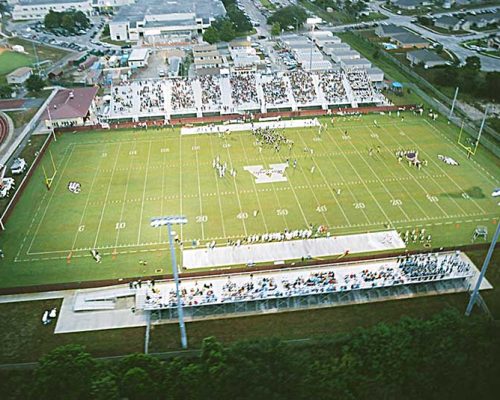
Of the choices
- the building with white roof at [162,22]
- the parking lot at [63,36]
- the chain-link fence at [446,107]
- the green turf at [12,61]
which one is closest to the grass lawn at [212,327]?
the chain-link fence at [446,107]

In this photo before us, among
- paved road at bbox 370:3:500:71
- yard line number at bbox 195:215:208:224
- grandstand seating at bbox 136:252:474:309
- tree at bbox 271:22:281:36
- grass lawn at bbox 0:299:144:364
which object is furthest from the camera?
tree at bbox 271:22:281:36

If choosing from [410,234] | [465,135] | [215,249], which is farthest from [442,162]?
[215,249]

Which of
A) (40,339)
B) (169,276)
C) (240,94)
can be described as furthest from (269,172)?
(40,339)

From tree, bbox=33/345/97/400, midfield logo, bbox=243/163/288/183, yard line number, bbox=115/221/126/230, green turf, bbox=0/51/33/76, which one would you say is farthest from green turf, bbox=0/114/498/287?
green turf, bbox=0/51/33/76

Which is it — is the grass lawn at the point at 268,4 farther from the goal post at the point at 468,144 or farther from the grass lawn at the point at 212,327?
the grass lawn at the point at 212,327

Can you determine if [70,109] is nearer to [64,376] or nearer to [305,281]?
[305,281]

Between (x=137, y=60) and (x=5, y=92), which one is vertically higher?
(x=137, y=60)

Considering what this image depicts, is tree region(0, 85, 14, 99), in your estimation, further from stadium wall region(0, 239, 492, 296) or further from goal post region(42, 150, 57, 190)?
stadium wall region(0, 239, 492, 296)
